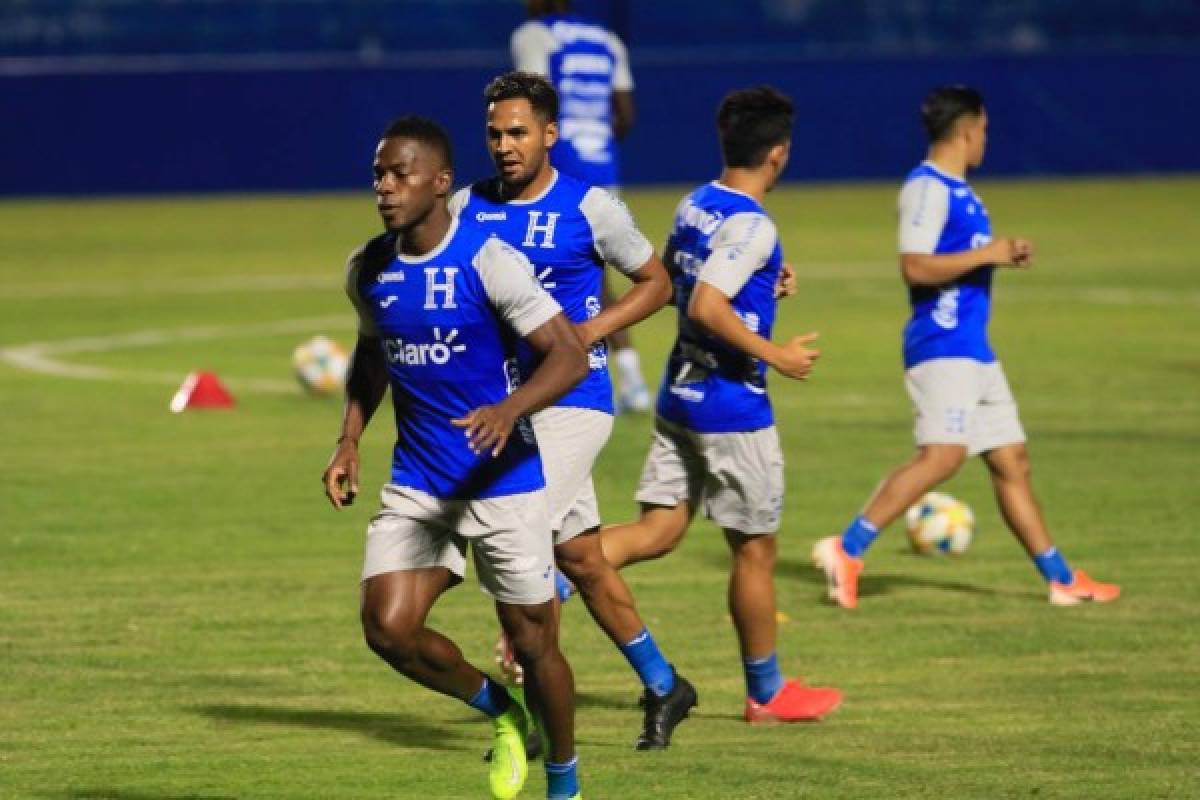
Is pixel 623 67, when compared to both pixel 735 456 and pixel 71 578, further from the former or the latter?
pixel 735 456

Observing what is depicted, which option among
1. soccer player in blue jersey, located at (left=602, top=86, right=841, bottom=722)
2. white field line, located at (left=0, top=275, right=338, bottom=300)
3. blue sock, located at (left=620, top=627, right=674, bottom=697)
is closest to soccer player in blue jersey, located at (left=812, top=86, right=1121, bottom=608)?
soccer player in blue jersey, located at (left=602, top=86, right=841, bottom=722)

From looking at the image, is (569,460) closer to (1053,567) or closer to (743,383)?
(743,383)

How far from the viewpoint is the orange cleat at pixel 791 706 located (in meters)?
9.16

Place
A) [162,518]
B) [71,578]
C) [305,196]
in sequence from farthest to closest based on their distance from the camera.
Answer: [305,196] → [162,518] → [71,578]

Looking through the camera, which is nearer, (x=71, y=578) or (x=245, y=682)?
(x=245, y=682)

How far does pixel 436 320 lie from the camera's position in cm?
747

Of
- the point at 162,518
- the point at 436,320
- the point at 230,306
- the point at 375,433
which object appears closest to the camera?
the point at 436,320

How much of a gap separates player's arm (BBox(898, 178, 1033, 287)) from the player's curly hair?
305cm

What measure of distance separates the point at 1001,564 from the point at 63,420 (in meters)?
7.13

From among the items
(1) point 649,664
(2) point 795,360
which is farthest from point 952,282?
(1) point 649,664

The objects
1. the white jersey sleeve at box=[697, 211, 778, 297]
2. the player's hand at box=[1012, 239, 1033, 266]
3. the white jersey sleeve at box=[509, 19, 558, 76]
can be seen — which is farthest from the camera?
the white jersey sleeve at box=[509, 19, 558, 76]

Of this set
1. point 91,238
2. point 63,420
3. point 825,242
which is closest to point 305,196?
point 91,238

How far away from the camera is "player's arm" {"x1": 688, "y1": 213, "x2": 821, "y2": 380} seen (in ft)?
29.2

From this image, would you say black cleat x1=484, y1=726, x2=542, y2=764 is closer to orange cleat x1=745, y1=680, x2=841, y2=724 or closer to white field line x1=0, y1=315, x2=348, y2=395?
orange cleat x1=745, y1=680, x2=841, y2=724
